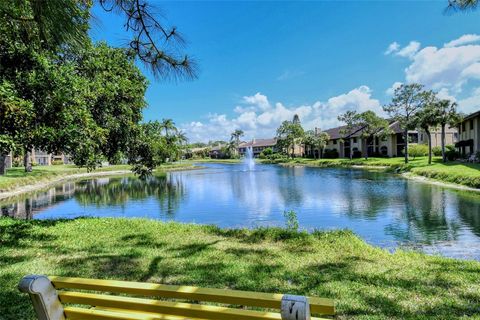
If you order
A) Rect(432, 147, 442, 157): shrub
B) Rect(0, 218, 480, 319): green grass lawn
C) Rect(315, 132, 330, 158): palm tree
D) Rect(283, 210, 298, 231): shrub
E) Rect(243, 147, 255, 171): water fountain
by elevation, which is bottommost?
Rect(283, 210, 298, 231): shrub

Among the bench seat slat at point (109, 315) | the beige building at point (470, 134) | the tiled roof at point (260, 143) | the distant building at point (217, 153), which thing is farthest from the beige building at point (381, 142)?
the bench seat slat at point (109, 315)

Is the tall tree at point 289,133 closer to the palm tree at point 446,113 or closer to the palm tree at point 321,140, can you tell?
the palm tree at point 321,140

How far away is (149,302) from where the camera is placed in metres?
2.49

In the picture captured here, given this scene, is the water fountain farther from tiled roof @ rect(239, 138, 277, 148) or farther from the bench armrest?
the bench armrest

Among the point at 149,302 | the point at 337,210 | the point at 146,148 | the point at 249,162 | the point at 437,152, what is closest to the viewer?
the point at 149,302

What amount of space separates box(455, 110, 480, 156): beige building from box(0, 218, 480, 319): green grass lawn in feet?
108

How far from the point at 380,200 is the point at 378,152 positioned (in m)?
46.4

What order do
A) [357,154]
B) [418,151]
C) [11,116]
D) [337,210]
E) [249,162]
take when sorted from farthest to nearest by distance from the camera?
[249,162] → [357,154] → [418,151] → [337,210] → [11,116]

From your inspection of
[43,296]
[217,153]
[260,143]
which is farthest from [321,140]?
[43,296]

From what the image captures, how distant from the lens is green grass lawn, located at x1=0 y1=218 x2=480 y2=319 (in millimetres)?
4391

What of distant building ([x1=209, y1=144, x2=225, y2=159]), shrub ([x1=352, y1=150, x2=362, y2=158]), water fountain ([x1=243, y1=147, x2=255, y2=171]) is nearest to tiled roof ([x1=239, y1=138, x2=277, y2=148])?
distant building ([x1=209, y1=144, x2=225, y2=159])

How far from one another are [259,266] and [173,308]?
370 centimetres

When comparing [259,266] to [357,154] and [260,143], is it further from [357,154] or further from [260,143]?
[260,143]

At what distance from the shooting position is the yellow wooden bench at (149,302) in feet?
7.22
